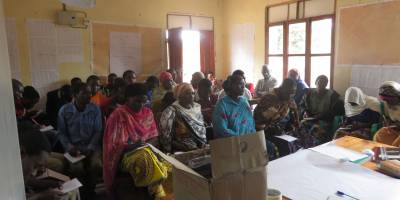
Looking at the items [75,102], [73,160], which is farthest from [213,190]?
[75,102]

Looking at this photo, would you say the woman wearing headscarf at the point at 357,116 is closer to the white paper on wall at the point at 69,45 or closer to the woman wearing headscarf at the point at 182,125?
the woman wearing headscarf at the point at 182,125

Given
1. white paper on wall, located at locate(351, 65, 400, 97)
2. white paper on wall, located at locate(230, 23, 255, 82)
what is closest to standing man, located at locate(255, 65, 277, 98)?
white paper on wall, located at locate(230, 23, 255, 82)

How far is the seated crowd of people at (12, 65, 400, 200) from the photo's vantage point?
1.88 meters

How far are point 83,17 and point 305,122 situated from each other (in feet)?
12.7

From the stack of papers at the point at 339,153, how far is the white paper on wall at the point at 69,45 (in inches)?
164

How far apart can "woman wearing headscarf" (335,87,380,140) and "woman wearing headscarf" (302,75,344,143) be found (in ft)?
0.65

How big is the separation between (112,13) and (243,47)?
2725 millimetres

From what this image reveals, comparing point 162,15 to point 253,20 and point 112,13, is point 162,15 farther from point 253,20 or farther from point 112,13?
point 253,20

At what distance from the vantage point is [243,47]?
614cm

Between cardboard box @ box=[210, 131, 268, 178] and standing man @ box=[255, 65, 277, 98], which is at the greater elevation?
cardboard box @ box=[210, 131, 268, 178]

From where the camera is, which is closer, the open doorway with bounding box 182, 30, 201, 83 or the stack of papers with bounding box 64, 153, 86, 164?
the stack of papers with bounding box 64, 153, 86, 164

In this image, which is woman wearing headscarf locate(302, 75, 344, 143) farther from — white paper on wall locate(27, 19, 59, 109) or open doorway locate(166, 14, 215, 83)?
white paper on wall locate(27, 19, 59, 109)

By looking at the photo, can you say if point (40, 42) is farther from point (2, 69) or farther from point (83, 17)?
point (2, 69)

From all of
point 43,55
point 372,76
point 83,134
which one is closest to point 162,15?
point 43,55
